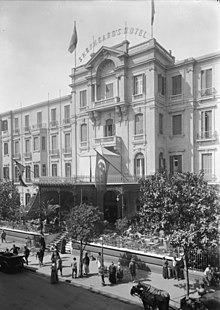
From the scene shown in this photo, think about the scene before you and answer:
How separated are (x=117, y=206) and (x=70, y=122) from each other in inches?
392

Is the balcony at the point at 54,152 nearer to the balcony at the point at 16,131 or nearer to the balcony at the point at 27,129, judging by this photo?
the balcony at the point at 27,129

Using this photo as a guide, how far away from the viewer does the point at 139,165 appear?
970 inches

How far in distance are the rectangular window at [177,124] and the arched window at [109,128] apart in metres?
5.57

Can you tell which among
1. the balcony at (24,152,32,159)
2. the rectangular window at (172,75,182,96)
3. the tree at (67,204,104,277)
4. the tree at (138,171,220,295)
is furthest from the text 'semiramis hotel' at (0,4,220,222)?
the tree at (138,171,220,295)

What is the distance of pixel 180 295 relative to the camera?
1248cm

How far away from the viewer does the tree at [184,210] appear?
37.8ft

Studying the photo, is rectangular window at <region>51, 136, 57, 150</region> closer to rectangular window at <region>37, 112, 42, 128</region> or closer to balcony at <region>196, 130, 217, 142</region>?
rectangular window at <region>37, 112, 42, 128</region>

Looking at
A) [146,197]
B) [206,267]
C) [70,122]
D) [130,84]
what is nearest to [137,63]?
[130,84]

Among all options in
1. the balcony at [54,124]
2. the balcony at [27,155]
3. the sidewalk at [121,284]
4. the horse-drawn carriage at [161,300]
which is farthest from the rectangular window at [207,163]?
the balcony at [27,155]

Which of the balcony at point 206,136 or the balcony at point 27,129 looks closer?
the balcony at point 206,136

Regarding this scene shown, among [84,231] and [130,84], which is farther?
[130,84]

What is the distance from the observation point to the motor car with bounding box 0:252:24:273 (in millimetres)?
16344

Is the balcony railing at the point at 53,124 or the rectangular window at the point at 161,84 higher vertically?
the rectangular window at the point at 161,84

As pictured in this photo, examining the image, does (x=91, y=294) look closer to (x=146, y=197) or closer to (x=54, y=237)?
(x=146, y=197)
